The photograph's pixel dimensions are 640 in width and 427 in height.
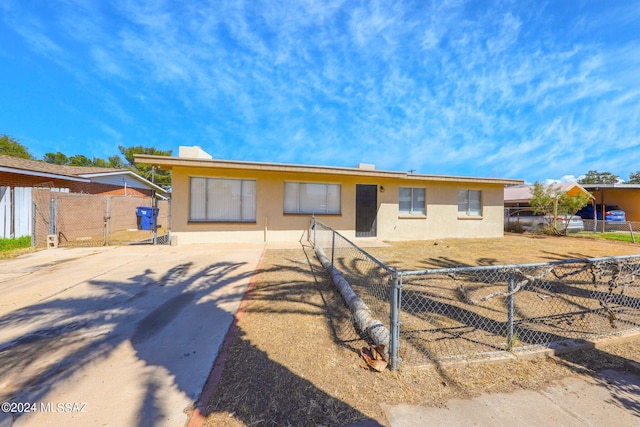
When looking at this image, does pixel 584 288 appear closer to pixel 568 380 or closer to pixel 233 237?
pixel 568 380

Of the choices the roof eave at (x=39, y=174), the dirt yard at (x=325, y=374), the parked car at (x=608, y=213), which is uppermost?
the roof eave at (x=39, y=174)

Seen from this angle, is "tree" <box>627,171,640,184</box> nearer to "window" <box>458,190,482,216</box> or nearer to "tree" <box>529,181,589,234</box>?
"tree" <box>529,181,589,234</box>

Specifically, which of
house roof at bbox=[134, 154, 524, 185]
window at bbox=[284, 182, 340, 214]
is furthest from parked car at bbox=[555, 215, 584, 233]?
window at bbox=[284, 182, 340, 214]

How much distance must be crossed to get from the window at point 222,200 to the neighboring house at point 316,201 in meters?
0.03

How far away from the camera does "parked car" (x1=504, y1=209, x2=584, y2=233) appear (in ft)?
45.3

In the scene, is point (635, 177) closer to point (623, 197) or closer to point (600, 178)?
point (600, 178)

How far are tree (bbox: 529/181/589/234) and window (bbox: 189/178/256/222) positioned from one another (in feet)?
50.5

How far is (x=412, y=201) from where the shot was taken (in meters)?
11.4

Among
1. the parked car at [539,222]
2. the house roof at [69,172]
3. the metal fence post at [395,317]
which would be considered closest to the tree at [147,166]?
the house roof at [69,172]

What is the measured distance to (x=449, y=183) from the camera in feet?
38.1

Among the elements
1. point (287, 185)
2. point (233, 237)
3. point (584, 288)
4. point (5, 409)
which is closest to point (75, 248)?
point (233, 237)

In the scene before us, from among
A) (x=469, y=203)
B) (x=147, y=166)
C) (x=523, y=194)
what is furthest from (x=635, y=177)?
(x=147, y=166)

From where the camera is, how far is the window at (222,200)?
351 inches

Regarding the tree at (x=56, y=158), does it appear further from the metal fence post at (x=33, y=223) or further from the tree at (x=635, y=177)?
the tree at (x=635, y=177)
